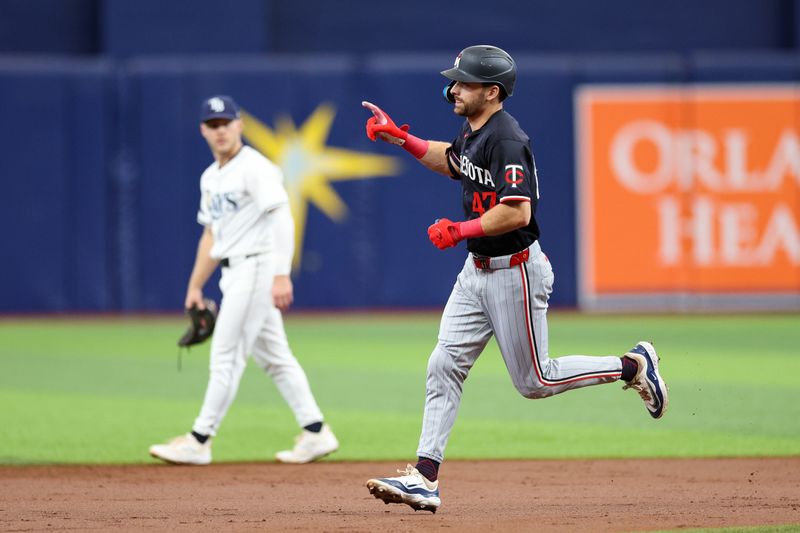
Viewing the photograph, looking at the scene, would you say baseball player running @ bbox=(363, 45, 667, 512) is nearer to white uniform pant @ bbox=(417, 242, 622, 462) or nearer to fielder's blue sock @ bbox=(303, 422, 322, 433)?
white uniform pant @ bbox=(417, 242, 622, 462)

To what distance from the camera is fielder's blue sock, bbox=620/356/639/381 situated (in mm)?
6102

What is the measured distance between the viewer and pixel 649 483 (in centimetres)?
674

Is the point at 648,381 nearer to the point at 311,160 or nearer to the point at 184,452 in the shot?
the point at 184,452

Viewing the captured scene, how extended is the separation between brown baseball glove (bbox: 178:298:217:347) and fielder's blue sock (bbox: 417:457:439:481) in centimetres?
261

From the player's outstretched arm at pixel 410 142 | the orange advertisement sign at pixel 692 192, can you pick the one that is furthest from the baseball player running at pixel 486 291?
the orange advertisement sign at pixel 692 192

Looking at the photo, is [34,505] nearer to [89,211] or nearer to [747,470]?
[747,470]

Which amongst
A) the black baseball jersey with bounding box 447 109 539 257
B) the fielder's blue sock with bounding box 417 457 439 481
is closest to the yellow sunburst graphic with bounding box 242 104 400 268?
the black baseball jersey with bounding box 447 109 539 257

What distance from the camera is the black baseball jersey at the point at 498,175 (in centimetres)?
557

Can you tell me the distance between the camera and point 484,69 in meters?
5.76

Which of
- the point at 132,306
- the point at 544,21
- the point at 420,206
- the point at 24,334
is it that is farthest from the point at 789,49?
the point at 24,334

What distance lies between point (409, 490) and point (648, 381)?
132cm

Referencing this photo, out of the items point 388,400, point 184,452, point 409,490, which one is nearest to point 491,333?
point 409,490

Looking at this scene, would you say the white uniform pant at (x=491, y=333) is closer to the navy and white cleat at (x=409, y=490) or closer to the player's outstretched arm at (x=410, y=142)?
the navy and white cleat at (x=409, y=490)

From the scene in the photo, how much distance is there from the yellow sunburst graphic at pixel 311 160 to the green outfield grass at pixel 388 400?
2530mm
